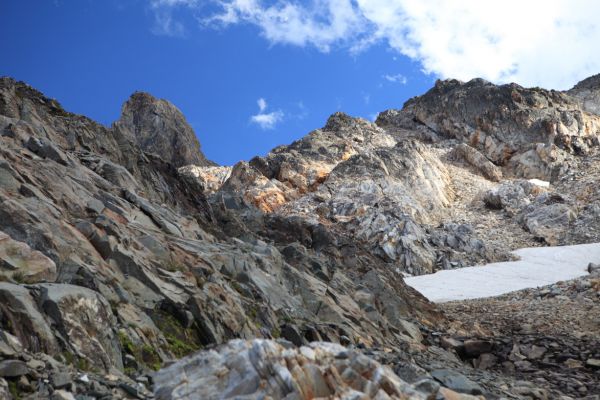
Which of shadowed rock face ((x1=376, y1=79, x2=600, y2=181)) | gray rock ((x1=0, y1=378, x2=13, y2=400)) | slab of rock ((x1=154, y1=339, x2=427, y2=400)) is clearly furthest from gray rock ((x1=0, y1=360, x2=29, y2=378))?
shadowed rock face ((x1=376, y1=79, x2=600, y2=181))

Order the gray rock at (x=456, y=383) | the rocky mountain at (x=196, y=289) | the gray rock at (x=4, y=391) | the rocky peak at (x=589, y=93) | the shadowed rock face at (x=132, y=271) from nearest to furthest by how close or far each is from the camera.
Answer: the gray rock at (x=4, y=391) → the rocky mountain at (x=196, y=289) → the shadowed rock face at (x=132, y=271) → the gray rock at (x=456, y=383) → the rocky peak at (x=589, y=93)

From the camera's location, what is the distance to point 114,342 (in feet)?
36.0

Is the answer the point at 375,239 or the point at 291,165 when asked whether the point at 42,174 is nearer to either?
the point at 375,239

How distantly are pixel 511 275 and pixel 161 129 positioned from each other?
3301 inches

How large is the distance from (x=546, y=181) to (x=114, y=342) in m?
75.3

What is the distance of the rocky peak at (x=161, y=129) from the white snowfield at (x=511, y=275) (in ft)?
230

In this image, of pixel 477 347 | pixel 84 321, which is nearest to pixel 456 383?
pixel 84 321

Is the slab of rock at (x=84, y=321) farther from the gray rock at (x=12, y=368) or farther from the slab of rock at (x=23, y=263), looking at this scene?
the gray rock at (x=12, y=368)

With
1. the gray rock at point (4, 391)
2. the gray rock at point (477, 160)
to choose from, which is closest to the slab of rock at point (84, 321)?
the gray rock at point (4, 391)

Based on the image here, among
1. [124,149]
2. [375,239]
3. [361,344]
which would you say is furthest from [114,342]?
[375,239]

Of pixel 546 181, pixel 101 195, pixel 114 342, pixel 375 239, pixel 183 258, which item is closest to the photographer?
pixel 114 342

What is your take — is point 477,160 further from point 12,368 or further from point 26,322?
point 12,368

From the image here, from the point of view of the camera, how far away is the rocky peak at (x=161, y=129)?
350 ft

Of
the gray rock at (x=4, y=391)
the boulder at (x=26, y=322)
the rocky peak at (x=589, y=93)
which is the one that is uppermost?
the rocky peak at (x=589, y=93)
